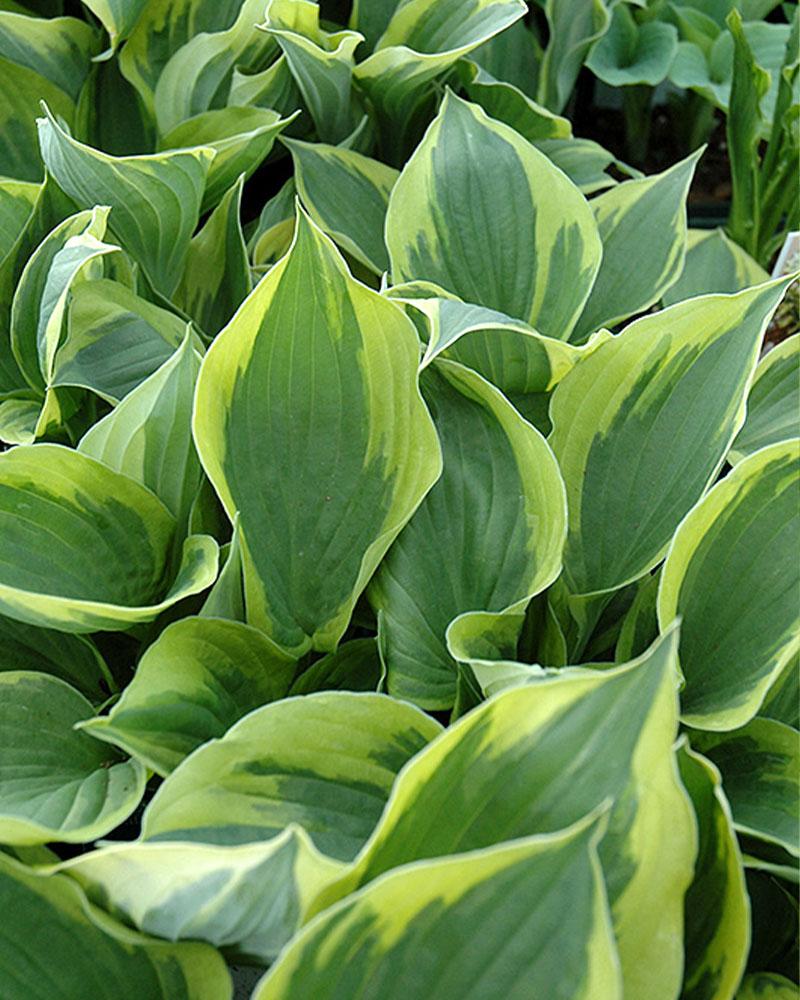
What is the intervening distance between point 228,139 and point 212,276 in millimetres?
85

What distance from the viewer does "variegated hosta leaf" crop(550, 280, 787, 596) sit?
1.74 feet

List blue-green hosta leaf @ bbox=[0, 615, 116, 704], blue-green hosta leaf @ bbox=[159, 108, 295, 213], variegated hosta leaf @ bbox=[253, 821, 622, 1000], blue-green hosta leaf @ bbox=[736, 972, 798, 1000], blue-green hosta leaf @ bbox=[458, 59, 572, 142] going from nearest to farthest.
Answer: variegated hosta leaf @ bbox=[253, 821, 622, 1000], blue-green hosta leaf @ bbox=[736, 972, 798, 1000], blue-green hosta leaf @ bbox=[0, 615, 116, 704], blue-green hosta leaf @ bbox=[159, 108, 295, 213], blue-green hosta leaf @ bbox=[458, 59, 572, 142]

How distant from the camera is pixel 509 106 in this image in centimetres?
82

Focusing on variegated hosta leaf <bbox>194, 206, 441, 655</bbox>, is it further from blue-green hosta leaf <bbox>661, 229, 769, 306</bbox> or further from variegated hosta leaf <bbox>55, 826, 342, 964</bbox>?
blue-green hosta leaf <bbox>661, 229, 769, 306</bbox>

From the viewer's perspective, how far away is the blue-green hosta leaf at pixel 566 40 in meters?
0.90

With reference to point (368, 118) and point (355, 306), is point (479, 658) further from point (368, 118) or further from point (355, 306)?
point (368, 118)

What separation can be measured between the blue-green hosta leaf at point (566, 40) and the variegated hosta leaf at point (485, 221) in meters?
0.30

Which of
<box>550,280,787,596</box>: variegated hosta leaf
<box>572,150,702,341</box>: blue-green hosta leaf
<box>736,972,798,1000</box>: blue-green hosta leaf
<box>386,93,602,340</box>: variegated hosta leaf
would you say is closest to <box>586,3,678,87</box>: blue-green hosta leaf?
<box>572,150,702,341</box>: blue-green hosta leaf

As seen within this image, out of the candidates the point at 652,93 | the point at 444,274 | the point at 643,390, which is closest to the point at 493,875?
the point at 643,390

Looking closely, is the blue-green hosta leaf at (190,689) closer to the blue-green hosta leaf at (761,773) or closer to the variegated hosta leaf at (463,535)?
the variegated hosta leaf at (463,535)

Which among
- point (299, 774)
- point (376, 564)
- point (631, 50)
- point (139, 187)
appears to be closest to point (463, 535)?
point (376, 564)

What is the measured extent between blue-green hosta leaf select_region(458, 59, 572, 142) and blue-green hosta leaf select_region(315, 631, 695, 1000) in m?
0.55

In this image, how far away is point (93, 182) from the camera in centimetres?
62

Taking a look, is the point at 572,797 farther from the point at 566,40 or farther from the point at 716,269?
the point at 566,40
